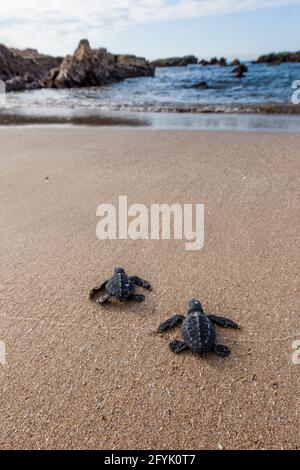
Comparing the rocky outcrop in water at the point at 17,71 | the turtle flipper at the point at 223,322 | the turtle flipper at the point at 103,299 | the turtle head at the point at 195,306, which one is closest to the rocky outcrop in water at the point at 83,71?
the rocky outcrop in water at the point at 17,71

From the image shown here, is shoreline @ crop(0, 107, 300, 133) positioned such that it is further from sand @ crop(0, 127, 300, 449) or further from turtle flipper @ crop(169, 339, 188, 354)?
turtle flipper @ crop(169, 339, 188, 354)

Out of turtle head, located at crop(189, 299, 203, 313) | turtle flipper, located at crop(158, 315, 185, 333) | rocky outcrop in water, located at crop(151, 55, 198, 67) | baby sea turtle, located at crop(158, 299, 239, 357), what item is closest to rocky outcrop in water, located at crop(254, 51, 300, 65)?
rocky outcrop in water, located at crop(151, 55, 198, 67)

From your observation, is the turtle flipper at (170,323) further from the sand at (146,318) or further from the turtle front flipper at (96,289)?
the turtle front flipper at (96,289)

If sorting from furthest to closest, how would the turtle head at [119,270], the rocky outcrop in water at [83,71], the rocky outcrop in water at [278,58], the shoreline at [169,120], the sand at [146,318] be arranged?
the rocky outcrop in water at [278,58]
the rocky outcrop in water at [83,71]
the shoreline at [169,120]
the turtle head at [119,270]
the sand at [146,318]

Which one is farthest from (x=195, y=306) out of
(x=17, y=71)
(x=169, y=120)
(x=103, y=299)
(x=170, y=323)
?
(x=17, y=71)

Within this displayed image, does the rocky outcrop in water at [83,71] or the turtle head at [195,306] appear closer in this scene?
the turtle head at [195,306]

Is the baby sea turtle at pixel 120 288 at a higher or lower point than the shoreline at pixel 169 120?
lower
